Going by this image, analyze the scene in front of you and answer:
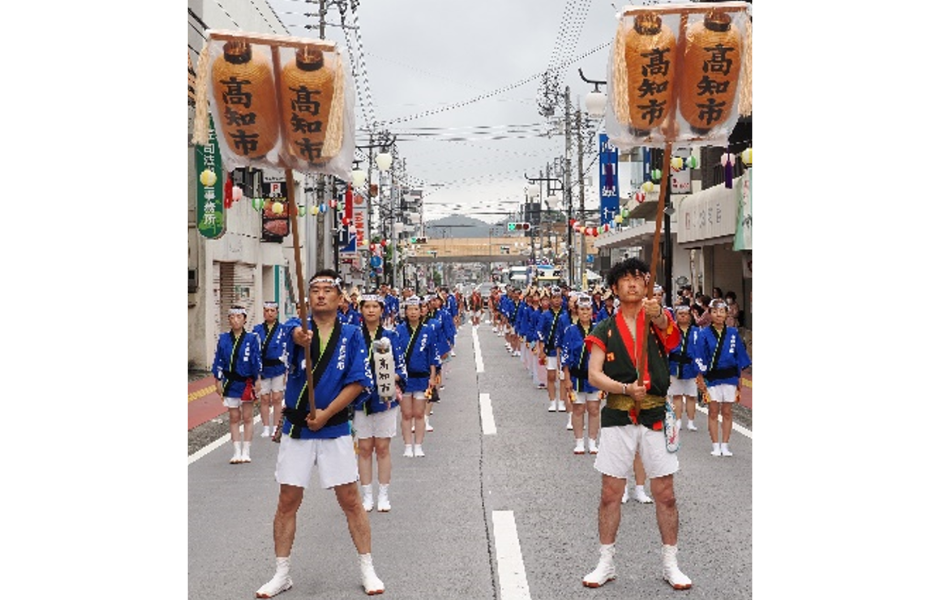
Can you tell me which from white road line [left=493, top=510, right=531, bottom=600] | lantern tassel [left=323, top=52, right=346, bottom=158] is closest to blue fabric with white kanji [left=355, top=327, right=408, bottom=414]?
white road line [left=493, top=510, right=531, bottom=600]

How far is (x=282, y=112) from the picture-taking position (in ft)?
20.8

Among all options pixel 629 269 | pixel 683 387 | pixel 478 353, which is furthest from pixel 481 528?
pixel 478 353

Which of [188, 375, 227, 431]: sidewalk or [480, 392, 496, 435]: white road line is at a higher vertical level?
[480, 392, 496, 435]: white road line

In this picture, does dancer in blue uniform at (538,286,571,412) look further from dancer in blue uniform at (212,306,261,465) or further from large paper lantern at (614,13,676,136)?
large paper lantern at (614,13,676,136)

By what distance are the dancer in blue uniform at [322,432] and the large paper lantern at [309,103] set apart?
95cm

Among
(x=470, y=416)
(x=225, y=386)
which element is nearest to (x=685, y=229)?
(x=470, y=416)

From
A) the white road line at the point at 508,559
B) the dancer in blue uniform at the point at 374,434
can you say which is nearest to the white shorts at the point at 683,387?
the white road line at the point at 508,559

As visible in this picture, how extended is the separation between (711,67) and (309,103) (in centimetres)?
264

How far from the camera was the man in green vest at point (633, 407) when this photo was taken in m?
6.02

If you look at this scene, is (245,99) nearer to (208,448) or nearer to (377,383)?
(377,383)

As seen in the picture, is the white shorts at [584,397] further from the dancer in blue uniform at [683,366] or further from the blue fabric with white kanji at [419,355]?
the blue fabric with white kanji at [419,355]

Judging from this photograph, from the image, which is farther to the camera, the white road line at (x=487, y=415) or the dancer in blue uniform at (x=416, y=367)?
the white road line at (x=487, y=415)

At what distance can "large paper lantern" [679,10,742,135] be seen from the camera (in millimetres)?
6402

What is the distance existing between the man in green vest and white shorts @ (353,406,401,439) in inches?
103
